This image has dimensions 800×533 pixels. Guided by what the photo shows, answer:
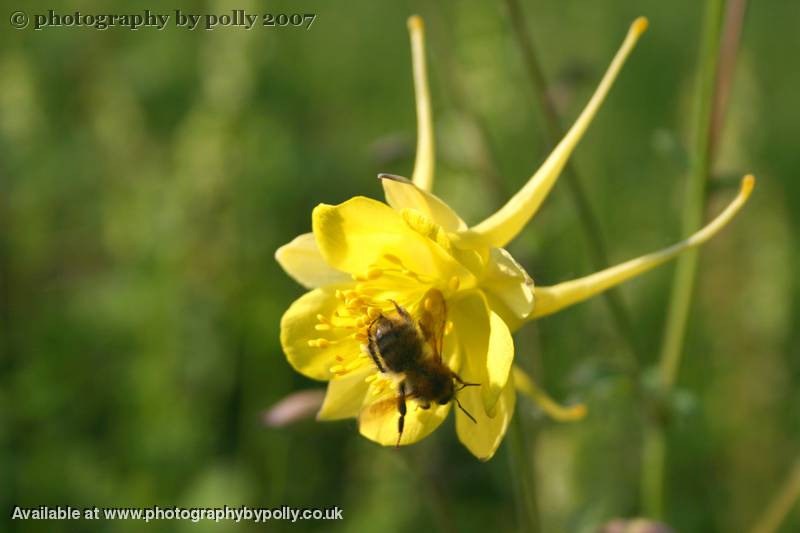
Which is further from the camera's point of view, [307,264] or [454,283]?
[307,264]

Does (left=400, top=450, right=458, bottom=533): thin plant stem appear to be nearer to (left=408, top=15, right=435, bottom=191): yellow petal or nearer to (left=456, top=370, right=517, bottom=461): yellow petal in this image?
(left=456, top=370, right=517, bottom=461): yellow petal

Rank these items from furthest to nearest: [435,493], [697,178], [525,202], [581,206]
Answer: [435,493], [581,206], [697,178], [525,202]

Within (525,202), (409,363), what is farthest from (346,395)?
(525,202)

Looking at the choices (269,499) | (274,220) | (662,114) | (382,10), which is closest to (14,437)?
(269,499)

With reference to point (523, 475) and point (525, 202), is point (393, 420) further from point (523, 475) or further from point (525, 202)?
point (525, 202)

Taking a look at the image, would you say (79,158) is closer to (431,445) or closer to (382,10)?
(431,445)

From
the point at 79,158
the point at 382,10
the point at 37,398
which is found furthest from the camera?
the point at 382,10
